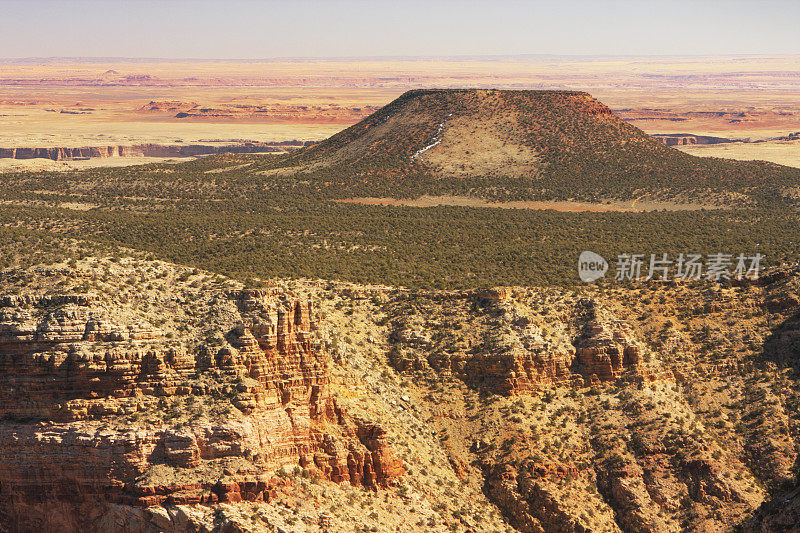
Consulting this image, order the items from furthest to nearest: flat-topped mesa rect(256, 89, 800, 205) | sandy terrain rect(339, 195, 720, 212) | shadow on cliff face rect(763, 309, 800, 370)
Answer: flat-topped mesa rect(256, 89, 800, 205)
sandy terrain rect(339, 195, 720, 212)
shadow on cliff face rect(763, 309, 800, 370)

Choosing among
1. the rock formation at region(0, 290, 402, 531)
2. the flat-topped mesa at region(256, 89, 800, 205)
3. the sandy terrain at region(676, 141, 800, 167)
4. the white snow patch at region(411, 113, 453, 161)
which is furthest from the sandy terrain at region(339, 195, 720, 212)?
the sandy terrain at region(676, 141, 800, 167)

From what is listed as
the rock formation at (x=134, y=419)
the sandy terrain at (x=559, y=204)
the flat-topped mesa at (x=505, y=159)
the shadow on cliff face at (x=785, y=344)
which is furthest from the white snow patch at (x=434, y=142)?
the rock formation at (x=134, y=419)

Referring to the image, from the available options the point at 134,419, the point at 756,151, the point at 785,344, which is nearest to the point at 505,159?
the point at 785,344

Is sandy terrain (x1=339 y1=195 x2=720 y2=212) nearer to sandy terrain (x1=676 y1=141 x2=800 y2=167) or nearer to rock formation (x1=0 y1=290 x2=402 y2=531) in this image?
rock formation (x1=0 y1=290 x2=402 y2=531)

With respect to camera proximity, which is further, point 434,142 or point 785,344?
point 434,142

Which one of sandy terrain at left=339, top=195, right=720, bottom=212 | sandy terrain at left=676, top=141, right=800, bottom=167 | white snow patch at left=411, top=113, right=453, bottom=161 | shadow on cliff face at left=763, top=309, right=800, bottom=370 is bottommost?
shadow on cliff face at left=763, top=309, right=800, bottom=370

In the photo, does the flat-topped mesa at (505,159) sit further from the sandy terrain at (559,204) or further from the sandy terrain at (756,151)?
the sandy terrain at (756,151)

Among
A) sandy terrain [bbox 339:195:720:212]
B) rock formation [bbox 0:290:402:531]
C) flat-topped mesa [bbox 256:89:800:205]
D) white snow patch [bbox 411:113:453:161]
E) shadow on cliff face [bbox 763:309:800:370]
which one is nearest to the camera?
rock formation [bbox 0:290:402:531]

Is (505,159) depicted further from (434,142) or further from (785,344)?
(785,344)

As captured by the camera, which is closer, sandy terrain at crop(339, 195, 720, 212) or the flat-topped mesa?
sandy terrain at crop(339, 195, 720, 212)

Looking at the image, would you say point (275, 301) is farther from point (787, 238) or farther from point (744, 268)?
point (787, 238)

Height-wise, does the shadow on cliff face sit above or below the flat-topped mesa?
below

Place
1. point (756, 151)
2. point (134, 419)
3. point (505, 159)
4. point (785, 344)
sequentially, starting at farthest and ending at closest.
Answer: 1. point (756, 151)
2. point (505, 159)
3. point (785, 344)
4. point (134, 419)
